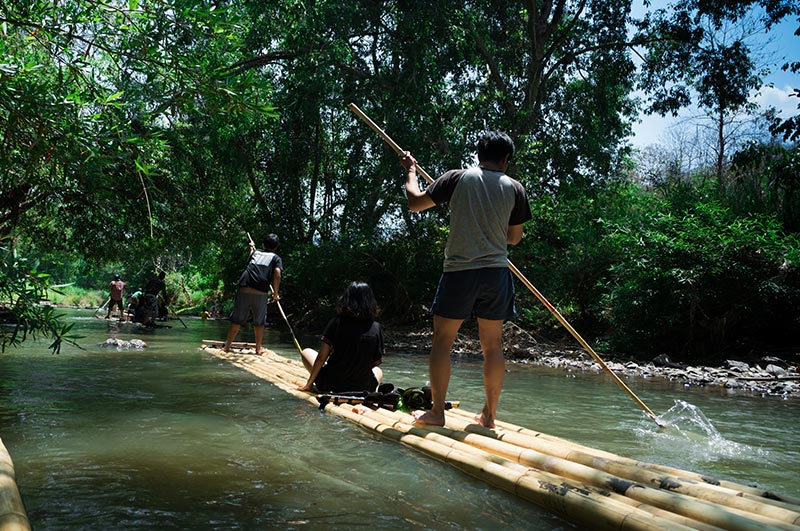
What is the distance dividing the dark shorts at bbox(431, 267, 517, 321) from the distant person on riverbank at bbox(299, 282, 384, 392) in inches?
45.0

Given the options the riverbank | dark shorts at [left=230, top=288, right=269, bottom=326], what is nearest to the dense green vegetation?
the riverbank

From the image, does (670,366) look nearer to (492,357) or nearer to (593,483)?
(492,357)

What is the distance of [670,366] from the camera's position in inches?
372

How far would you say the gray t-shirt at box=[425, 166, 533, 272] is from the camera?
3.87 meters

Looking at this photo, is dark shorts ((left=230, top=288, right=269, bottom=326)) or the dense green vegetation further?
dark shorts ((left=230, top=288, right=269, bottom=326))

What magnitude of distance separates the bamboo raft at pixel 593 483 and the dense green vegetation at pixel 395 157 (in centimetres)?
237

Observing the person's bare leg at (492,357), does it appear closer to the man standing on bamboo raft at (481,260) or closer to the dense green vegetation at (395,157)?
the man standing on bamboo raft at (481,260)

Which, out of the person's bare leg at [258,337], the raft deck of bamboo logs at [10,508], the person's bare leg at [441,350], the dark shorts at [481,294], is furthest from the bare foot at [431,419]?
the person's bare leg at [258,337]

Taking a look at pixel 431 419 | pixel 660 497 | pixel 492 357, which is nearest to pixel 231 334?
pixel 431 419

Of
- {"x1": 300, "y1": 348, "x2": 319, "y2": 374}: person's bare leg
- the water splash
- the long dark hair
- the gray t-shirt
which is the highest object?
the gray t-shirt

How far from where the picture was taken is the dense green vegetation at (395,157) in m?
4.89

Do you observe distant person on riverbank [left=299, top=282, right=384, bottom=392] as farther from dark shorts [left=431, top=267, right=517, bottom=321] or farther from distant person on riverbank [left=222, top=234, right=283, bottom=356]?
distant person on riverbank [left=222, top=234, right=283, bottom=356]

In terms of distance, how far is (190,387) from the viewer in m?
5.92

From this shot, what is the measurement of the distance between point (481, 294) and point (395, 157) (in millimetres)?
11063
